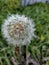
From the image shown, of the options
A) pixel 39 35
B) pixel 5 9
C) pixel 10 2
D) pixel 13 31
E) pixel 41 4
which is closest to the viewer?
pixel 13 31

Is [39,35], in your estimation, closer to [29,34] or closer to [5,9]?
[29,34]

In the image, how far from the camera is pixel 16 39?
3.64 m

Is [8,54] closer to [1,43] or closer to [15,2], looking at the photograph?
[1,43]

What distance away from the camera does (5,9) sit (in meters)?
6.09

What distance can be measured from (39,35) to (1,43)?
2.18ft

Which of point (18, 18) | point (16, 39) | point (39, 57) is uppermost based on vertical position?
point (18, 18)

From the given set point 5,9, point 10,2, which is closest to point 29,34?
point 5,9

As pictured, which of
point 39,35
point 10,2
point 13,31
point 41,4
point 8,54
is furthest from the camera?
point 41,4

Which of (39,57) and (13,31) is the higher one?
(13,31)

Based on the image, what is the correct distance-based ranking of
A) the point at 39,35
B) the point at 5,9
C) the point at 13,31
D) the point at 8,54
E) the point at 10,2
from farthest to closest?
the point at 10,2 < the point at 5,9 < the point at 39,35 < the point at 8,54 < the point at 13,31

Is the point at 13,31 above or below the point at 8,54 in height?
above

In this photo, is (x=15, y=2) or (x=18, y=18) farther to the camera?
(x=15, y=2)

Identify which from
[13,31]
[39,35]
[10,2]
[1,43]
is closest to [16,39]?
[13,31]

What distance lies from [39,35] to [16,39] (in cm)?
80
